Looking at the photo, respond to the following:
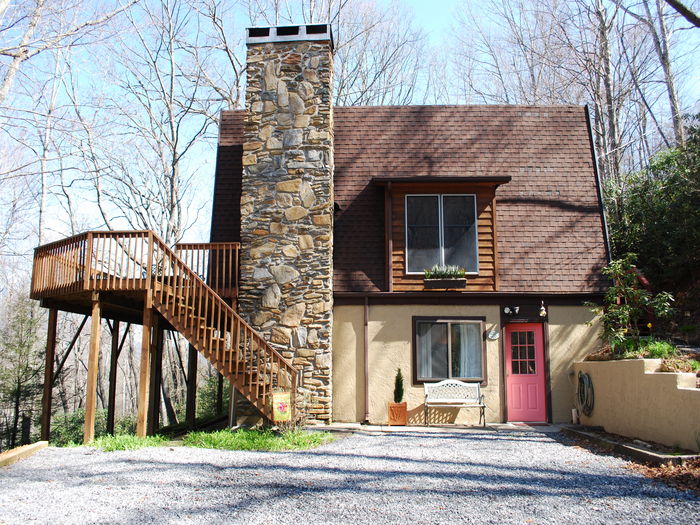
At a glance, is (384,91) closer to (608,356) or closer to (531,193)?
(531,193)

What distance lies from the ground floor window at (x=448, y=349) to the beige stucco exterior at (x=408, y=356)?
143 mm

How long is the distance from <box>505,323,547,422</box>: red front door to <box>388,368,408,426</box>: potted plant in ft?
7.08

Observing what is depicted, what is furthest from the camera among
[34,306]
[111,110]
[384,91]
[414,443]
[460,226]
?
[384,91]

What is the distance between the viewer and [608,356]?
424 inches

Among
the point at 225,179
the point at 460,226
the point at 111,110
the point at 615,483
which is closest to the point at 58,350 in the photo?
the point at 111,110

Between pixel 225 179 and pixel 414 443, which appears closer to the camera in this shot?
pixel 414 443

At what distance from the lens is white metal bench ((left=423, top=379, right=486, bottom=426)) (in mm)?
11734

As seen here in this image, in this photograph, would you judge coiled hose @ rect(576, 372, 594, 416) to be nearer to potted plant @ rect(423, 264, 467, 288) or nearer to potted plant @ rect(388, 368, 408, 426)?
potted plant @ rect(423, 264, 467, 288)

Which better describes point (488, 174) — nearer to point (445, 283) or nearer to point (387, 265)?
point (445, 283)

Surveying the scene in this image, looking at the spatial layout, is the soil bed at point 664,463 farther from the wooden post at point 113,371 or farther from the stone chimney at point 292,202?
the wooden post at point 113,371

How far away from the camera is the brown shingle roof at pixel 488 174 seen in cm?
1262

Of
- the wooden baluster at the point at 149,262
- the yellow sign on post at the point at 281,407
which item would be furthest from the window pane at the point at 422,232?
the wooden baluster at the point at 149,262

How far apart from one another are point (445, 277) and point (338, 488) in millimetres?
6630

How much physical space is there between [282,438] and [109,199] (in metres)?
15.4
